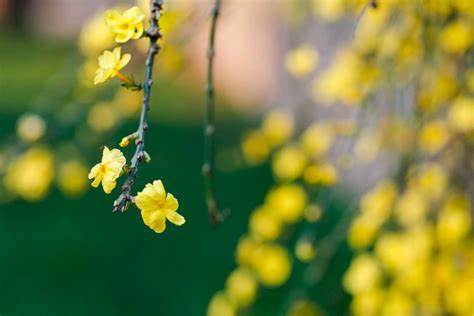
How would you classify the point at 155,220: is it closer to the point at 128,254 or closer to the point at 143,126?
the point at 143,126

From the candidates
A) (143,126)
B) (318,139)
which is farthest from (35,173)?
(143,126)

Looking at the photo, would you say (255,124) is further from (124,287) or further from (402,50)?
(402,50)

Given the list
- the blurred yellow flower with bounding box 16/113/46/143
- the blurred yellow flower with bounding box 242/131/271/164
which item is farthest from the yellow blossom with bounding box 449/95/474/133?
the blurred yellow flower with bounding box 16/113/46/143

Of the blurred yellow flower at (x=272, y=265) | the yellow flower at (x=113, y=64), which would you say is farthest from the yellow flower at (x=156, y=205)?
the blurred yellow flower at (x=272, y=265)

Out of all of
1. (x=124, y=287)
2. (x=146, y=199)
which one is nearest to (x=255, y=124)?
(x=124, y=287)

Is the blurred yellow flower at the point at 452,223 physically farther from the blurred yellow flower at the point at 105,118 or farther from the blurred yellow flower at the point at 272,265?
the blurred yellow flower at the point at 105,118
